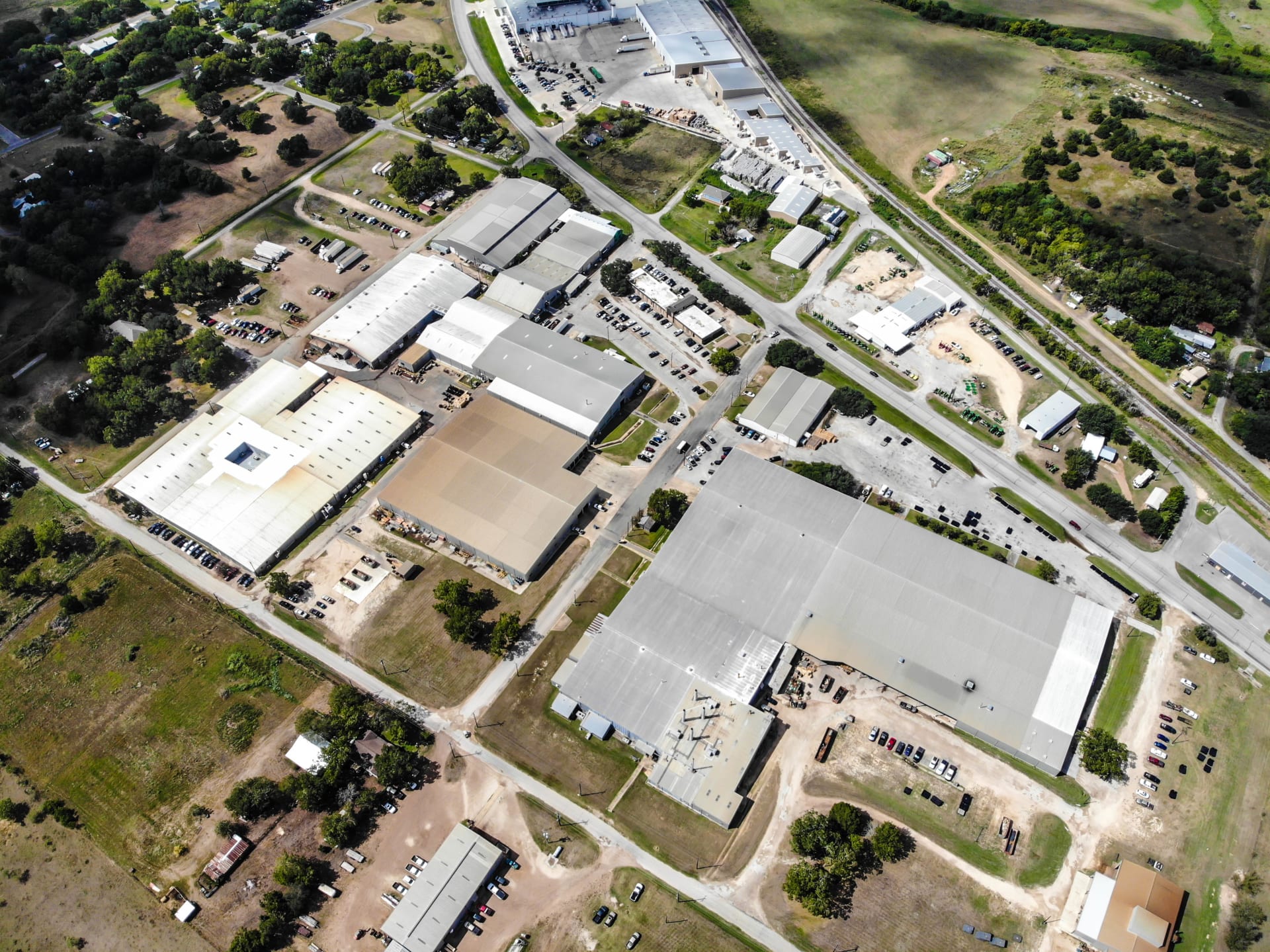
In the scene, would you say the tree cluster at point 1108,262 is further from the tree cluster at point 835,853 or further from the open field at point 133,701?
the open field at point 133,701

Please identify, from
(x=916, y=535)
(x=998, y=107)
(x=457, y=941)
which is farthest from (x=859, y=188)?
(x=457, y=941)

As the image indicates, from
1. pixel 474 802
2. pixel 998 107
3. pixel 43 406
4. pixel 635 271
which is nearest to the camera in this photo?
pixel 474 802

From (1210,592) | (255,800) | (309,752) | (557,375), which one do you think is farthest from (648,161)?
(255,800)

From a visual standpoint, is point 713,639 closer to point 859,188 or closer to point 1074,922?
point 1074,922

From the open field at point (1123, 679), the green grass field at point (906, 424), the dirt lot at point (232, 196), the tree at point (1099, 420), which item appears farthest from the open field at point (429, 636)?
the dirt lot at point (232, 196)

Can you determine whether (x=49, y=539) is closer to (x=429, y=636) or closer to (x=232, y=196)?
(x=429, y=636)
